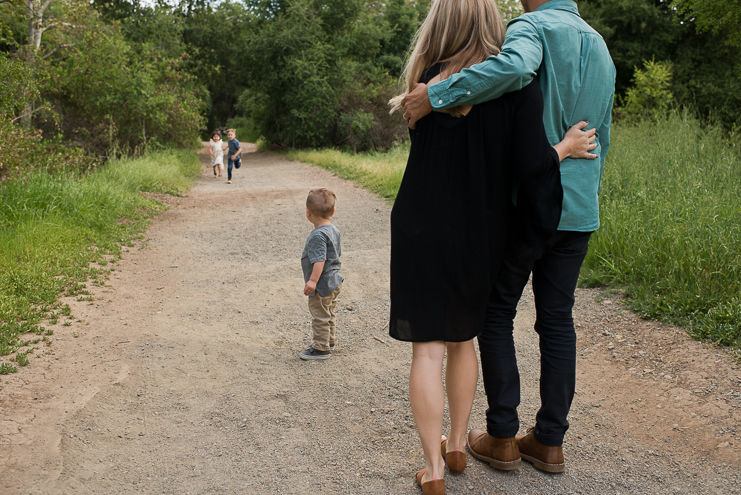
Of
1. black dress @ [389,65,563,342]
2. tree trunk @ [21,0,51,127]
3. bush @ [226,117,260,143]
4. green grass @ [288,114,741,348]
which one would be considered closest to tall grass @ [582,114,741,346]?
green grass @ [288,114,741,348]

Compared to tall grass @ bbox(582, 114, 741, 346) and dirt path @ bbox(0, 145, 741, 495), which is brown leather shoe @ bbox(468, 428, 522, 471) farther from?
tall grass @ bbox(582, 114, 741, 346)

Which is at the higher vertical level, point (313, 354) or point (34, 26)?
point (34, 26)

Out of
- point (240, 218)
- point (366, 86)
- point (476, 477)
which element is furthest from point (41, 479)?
point (366, 86)

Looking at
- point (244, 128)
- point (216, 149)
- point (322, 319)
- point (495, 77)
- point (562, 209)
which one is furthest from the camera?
point (244, 128)

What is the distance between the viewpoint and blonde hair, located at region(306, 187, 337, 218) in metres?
3.92

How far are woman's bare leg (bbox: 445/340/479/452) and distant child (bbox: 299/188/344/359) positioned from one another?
162 cm

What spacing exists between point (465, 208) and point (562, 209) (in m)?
0.42

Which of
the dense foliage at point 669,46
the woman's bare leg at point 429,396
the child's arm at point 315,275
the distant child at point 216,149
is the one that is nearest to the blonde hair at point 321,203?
the child's arm at point 315,275

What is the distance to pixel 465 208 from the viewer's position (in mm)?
2137

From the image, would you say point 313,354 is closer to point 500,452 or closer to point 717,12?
point 500,452

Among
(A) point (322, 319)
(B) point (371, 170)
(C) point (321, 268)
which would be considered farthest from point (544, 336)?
(B) point (371, 170)

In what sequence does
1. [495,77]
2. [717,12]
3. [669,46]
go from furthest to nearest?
[669,46] < [717,12] < [495,77]

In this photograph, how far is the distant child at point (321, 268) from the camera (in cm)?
390

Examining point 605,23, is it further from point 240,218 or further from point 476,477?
point 476,477
